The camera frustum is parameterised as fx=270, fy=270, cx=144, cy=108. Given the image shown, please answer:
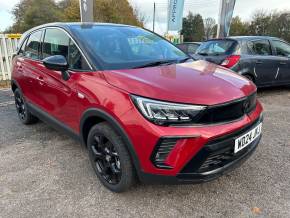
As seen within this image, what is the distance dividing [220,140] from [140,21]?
135ft

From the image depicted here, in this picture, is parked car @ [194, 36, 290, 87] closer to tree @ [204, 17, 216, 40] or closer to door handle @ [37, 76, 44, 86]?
door handle @ [37, 76, 44, 86]

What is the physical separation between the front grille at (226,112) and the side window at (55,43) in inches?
70.1

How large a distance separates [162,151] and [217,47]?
466cm

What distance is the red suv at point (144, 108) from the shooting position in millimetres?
2064

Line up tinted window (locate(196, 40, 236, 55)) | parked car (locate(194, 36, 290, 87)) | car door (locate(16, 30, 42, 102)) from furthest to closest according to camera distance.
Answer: tinted window (locate(196, 40, 236, 55)) < parked car (locate(194, 36, 290, 87)) < car door (locate(16, 30, 42, 102))

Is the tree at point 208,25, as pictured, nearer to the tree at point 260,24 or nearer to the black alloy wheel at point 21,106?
the tree at point 260,24

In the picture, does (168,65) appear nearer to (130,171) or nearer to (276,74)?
(130,171)

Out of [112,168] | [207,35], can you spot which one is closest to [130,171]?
[112,168]

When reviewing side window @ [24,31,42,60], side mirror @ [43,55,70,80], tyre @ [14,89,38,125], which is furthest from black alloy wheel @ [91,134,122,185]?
tyre @ [14,89,38,125]

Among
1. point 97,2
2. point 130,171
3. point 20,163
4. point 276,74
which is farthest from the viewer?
point 97,2

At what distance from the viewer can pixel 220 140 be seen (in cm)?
210

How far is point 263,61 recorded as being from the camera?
20.0 feet

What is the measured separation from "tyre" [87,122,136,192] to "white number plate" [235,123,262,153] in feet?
2.98

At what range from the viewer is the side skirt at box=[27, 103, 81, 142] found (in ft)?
10.0
